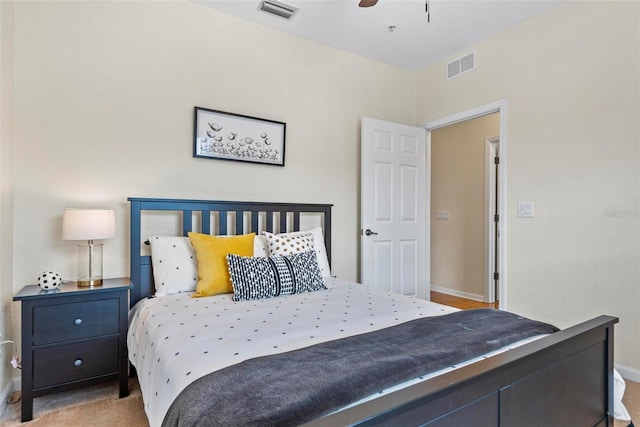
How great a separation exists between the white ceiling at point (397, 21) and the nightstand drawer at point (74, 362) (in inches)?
102

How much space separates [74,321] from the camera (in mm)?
1975

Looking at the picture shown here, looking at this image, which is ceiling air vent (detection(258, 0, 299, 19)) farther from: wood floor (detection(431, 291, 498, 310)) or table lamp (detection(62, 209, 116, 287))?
wood floor (detection(431, 291, 498, 310))

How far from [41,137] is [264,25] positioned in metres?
1.92

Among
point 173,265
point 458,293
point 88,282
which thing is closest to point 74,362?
point 88,282

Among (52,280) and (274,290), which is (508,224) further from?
(52,280)

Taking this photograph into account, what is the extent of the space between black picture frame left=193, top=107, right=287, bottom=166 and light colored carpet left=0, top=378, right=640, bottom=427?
1.72m

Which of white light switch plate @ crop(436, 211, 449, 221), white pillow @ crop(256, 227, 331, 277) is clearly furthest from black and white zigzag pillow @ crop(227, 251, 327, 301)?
white light switch plate @ crop(436, 211, 449, 221)

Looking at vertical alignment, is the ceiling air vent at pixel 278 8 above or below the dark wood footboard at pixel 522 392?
above

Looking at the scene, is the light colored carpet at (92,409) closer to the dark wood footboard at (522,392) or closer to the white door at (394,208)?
the dark wood footboard at (522,392)

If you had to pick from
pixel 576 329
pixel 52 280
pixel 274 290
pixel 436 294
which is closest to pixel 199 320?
pixel 274 290

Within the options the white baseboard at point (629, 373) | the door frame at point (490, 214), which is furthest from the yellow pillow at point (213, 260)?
the door frame at point (490, 214)

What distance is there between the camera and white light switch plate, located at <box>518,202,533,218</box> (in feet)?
9.48

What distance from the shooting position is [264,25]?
A: 9.96 feet

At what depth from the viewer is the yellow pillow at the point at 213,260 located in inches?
86.2
